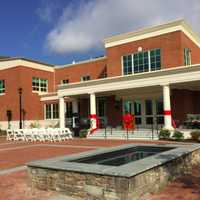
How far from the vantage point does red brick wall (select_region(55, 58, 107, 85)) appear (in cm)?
3200

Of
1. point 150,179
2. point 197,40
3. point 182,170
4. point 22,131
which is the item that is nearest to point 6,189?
point 150,179

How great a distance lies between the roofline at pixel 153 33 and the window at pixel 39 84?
1058 cm

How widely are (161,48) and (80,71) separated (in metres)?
11.7

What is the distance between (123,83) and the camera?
22750 millimetres

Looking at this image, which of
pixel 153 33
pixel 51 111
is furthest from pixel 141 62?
pixel 51 111

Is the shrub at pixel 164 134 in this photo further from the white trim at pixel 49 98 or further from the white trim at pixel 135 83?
the white trim at pixel 49 98

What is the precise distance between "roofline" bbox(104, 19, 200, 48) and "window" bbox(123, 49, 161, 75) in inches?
59.7

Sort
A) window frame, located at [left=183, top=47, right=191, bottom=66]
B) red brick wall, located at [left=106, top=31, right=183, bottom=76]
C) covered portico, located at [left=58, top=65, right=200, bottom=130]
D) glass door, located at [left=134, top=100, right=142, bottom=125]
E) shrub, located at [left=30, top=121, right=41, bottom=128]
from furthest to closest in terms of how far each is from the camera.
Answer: shrub, located at [left=30, top=121, right=41, bottom=128], glass door, located at [left=134, top=100, right=142, bottom=125], window frame, located at [left=183, top=47, right=191, bottom=66], red brick wall, located at [left=106, top=31, right=183, bottom=76], covered portico, located at [left=58, top=65, right=200, bottom=130]

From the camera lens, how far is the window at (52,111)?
108 ft

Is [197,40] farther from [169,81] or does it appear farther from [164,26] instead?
[169,81]

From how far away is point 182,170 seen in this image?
8977 millimetres

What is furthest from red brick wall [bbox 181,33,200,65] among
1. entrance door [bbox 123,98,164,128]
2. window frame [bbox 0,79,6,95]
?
window frame [bbox 0,79,6,95]

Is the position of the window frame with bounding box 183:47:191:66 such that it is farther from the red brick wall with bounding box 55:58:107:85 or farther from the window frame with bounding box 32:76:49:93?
the window frame with bounding box 32:76:49:93

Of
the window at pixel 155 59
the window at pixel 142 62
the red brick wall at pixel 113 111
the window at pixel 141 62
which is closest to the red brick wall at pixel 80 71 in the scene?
the red brick wall at pixel 113 111
